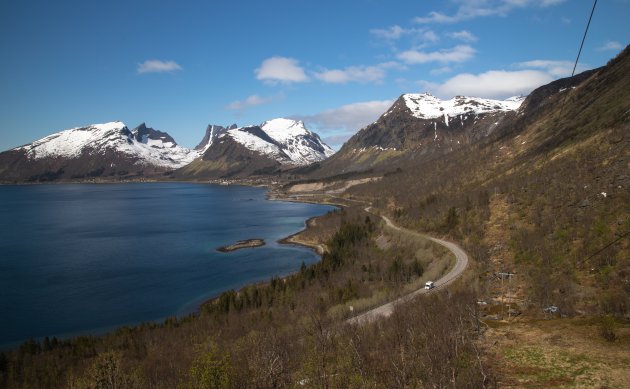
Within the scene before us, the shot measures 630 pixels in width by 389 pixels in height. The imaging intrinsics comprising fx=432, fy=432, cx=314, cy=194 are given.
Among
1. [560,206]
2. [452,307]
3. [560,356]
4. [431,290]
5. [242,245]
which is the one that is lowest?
[242,245]

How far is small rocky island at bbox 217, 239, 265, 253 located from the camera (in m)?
119

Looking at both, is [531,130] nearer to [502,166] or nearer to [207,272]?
[502,166]

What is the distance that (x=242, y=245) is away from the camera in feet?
405

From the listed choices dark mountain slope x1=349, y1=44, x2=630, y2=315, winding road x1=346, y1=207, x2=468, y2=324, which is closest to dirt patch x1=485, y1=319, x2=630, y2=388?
dark mountain slope x1=349, y1=44, x2=630, y2=315

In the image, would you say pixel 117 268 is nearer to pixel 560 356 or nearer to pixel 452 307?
pixel 452 307

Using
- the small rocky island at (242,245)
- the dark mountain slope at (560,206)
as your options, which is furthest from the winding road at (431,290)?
the small rocky island at (242,245)

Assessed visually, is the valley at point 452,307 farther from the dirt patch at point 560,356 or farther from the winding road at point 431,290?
the winding road at point 431,290

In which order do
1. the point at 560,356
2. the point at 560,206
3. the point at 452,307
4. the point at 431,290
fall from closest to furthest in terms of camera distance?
the point at 560,356, the point at 452,307, the point at 431,290, the point at 560,206

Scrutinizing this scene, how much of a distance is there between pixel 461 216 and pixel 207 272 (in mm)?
58801

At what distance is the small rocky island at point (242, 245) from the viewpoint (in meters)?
119

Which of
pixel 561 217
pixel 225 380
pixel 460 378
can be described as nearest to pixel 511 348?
pixel 460 378

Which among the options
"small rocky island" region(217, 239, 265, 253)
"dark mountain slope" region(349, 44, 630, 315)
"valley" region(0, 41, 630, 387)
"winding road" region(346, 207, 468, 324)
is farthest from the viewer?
"small rocky island" region(217, 239, 265, 253)

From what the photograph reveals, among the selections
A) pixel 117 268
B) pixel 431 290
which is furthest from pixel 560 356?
pixel 117 268

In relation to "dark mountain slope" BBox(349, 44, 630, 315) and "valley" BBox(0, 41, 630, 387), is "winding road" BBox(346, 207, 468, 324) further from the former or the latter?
"dark mountain slope" BBox(349, 44, 630, 315)
